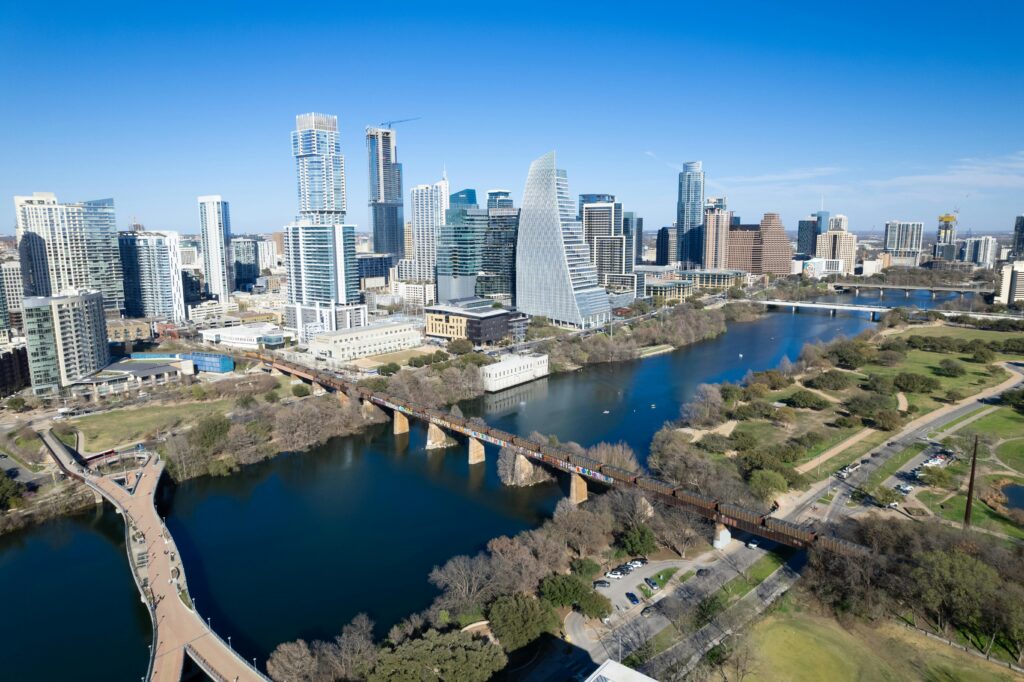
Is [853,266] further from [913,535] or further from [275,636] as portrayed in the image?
[275,636]

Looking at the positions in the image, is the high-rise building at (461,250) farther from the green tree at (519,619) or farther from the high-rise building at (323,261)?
the green tree at (519,619)

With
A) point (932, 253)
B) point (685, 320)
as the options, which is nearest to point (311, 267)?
point (685, 320)

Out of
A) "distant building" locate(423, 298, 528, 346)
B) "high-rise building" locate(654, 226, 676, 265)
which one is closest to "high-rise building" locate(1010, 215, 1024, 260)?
"high-rise building" locate(654, 226, 676, 265)

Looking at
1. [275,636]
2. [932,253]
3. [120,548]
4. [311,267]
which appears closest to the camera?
[275,636]

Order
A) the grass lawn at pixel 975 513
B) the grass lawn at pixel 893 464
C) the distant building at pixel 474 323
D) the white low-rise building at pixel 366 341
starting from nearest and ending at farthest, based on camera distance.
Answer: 1. the grass lawn at pixel 975 513
2. the grass lawn at pixel 893 464
3. the white low-rise building at pixel 366 341
4. the distant building at pixel 474 323

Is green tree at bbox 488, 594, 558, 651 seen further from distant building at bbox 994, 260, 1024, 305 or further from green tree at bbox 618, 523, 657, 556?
distant building at bbox 994, 260, 1024, 305

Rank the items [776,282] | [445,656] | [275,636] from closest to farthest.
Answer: [445,656] → [275,636] → [776,282]

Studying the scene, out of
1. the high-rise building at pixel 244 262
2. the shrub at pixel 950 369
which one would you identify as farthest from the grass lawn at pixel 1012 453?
the high-rise building at pixel 244 262
